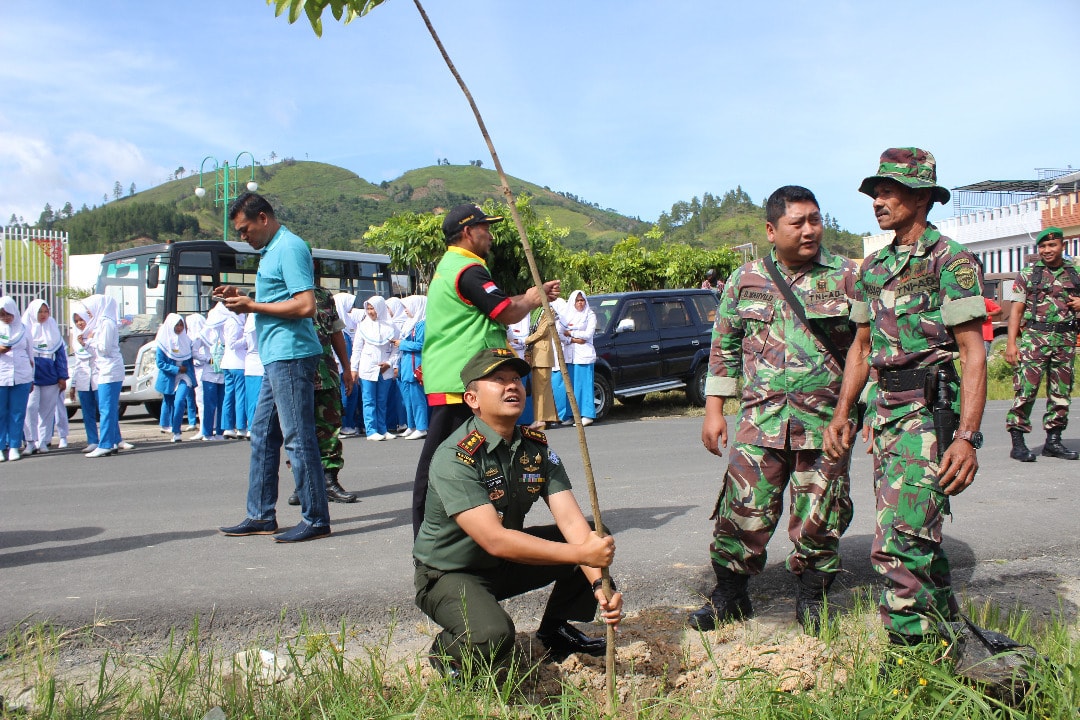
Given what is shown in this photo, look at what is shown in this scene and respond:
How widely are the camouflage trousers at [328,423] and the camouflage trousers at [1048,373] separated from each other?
599 cm

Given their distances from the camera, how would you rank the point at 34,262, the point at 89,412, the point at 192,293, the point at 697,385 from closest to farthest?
the point at 89,412
the point at 697,385
the point at 192,293
the point at 34,262

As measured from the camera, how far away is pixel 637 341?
1373cm

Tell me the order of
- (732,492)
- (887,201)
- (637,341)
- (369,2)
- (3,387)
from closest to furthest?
(369,2), (887,201), (732,492), (3,387), (637,341)

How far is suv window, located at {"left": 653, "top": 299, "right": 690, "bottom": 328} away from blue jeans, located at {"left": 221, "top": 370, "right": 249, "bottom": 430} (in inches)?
243

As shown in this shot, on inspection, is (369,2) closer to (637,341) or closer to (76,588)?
(76,588)

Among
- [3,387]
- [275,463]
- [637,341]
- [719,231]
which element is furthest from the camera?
[719,231]

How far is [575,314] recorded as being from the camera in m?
12.7

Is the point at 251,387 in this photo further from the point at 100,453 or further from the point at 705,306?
the point at 705,306

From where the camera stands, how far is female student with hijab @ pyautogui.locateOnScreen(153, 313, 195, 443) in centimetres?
1278

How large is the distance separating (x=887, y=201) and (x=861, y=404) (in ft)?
3.31

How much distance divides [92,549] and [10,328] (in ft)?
18.5

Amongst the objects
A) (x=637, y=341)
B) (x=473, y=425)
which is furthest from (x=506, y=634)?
(x=637, y=341)

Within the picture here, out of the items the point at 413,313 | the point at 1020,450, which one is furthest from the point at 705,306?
the point at 1020,450

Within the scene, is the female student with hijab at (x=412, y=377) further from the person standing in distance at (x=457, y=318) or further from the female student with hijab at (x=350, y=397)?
the person standing in distance at (x=457, y=318)
